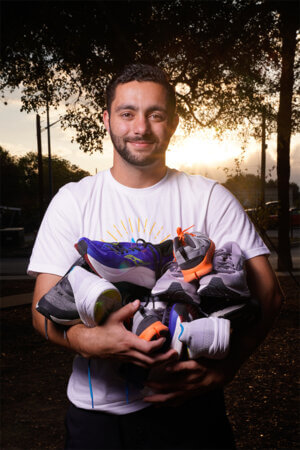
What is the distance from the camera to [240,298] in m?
1.81

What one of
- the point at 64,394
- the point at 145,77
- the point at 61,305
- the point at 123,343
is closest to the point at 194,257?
the point at 123,343

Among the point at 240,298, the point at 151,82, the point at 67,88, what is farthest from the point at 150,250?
the point at 67,88

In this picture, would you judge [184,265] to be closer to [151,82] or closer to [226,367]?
[226,367]

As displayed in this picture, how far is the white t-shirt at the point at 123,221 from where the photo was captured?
7.07 ft

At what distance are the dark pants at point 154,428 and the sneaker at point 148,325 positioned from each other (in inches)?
19.4

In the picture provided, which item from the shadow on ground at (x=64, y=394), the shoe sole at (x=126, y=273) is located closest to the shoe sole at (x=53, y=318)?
the shoe sole at (x=126, y=273)

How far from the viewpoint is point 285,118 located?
14.3 meters

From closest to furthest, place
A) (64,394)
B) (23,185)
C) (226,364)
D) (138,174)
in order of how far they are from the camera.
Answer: (226,364) < (138,174) < (64,394) < (23,185)

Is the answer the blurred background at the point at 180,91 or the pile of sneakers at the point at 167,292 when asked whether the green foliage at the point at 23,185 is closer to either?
the blurred background at the point at 180,91

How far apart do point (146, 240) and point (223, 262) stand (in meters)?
0.38

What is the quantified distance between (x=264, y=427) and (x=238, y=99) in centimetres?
1064

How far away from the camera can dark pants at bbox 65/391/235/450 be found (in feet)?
6.76

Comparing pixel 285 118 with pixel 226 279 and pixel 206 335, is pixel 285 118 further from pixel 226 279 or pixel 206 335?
pixel 206 335

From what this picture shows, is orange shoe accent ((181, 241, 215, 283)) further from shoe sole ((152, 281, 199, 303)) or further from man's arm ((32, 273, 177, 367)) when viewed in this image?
man's arm ((32, 273, 177, 367))
